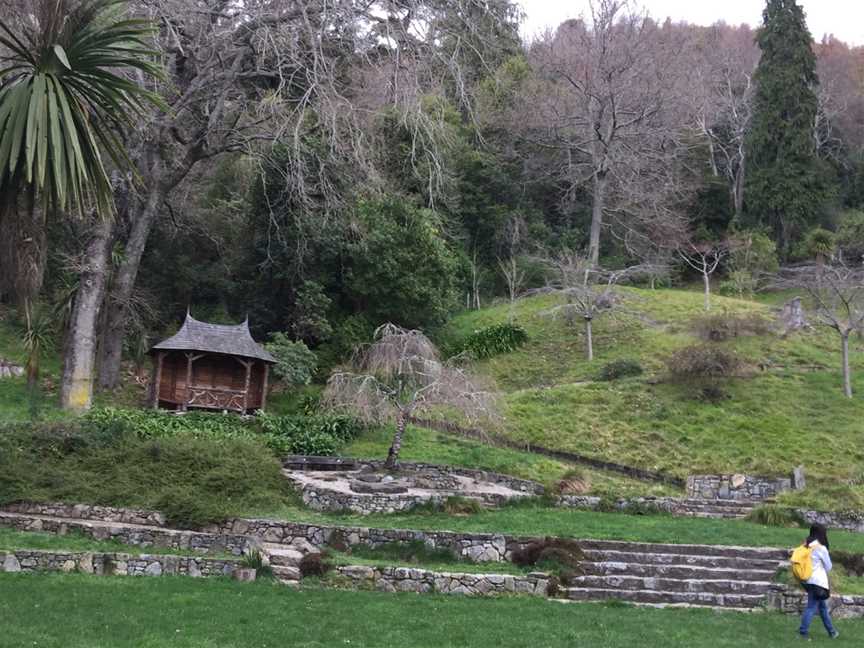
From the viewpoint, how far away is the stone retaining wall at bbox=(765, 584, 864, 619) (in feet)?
44.1

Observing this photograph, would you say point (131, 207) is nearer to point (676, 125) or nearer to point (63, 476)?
point (63, 476)

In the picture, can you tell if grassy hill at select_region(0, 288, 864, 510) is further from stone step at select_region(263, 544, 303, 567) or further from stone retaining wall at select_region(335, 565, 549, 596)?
stone step at select_region(263, 544, 303, 567)

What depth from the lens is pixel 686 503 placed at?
2166cm

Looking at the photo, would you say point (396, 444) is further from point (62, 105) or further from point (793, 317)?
point (793, 317)

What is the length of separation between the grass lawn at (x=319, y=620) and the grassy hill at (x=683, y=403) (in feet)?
40.8

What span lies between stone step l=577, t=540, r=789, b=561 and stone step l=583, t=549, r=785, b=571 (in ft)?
0.38

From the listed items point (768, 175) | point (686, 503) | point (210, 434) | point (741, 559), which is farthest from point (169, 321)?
point (768, 175)

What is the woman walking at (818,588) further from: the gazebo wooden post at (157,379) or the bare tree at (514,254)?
the bare tree at (514,254)

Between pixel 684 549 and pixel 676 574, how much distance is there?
108cm

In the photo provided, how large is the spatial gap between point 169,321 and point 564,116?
25418 millimetres

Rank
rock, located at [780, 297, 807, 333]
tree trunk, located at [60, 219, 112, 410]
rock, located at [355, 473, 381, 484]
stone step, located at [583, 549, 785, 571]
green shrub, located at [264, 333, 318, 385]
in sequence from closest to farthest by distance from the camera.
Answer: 1. stone step, located at [583, 549, 785, 571]
2. rock, located at [355, 473, 381, 484]
3. tree trunk, located at [60, 219, 112, 410]
4. green shrub, located at [264, 333, 318, 385]
5. rock, located at [780, 297, 807, 333]

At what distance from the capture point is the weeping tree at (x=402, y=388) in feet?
74.2

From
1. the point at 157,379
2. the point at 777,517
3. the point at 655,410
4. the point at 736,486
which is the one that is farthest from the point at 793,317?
the point at 157,379

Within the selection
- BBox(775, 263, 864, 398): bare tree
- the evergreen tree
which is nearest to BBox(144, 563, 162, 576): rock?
BBox(775, 263, 864, 398): bare tree
